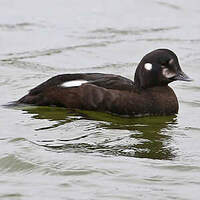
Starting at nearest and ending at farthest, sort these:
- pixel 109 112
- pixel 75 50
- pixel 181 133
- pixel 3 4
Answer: pixel 181 133 → pixel 109 112 → pixel 75 50 → pixel 3 4

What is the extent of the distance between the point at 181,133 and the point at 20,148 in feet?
6.12

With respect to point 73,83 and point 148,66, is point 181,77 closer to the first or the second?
point 148,66

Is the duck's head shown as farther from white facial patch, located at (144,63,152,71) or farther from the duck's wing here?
the duck's wing

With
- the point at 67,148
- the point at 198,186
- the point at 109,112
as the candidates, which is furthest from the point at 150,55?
the point at 198,186

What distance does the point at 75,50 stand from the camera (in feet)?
46.2

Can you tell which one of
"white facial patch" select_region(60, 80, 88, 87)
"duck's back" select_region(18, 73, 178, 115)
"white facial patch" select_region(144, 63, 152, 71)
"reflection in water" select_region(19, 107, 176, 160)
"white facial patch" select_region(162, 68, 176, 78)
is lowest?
"reflection in water" select_region(19, 107, 176, 160)

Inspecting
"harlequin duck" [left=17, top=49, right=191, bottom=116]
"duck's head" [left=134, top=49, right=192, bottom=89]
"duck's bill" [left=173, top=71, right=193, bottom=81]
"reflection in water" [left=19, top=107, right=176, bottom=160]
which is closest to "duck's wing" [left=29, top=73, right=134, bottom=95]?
"harlequin duck" [left=17, top=49, right=191, bottom=116]

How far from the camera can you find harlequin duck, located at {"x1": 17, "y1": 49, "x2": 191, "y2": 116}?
10016 mm

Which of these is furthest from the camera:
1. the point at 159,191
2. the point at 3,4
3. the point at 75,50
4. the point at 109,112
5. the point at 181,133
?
the point at 3,4

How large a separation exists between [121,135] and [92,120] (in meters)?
0.71

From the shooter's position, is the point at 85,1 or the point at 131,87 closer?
the point at 131,87

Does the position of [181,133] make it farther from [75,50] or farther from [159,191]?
[75,50]

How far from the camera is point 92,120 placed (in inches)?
387

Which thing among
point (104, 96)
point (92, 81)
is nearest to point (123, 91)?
point (104, 96)
